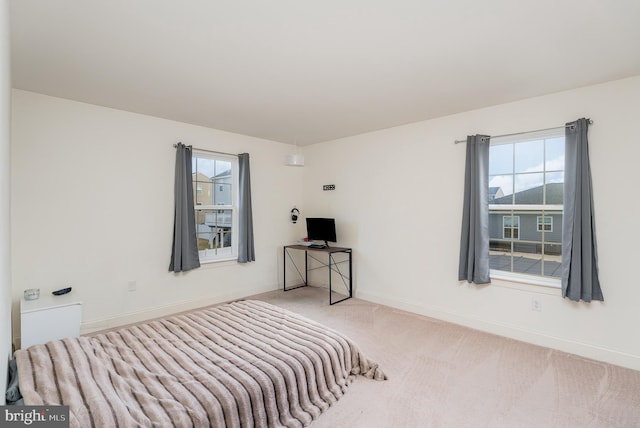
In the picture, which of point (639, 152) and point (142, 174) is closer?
point (639, 152)

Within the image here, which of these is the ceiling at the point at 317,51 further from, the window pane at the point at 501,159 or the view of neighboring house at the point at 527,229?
the view of neighboring house at the point at 527,229

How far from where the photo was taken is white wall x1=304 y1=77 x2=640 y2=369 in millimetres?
2635

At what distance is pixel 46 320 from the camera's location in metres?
2.77

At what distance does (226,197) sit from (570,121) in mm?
4145

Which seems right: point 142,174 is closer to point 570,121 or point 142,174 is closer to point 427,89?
point 427,89

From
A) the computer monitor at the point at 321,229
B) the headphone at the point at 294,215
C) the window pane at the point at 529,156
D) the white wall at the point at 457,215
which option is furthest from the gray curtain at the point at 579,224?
the headphone at the point at 294,215

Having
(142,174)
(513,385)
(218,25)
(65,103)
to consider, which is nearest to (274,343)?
(513,385)

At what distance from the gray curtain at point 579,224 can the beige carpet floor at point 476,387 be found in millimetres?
654

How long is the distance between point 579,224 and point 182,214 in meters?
4.16

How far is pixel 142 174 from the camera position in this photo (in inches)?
143

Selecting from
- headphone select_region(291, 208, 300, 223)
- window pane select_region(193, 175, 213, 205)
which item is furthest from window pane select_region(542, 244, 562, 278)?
window pane select_region(193, 175, 213, 205)

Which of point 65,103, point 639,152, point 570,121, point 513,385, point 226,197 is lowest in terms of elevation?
point 513,385

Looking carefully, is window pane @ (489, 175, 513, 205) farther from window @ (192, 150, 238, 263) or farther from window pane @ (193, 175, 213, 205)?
window pane @ (193, 175, 213, 205)

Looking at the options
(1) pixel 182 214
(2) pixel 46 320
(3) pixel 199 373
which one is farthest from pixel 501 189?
(2) pixel 46 320
